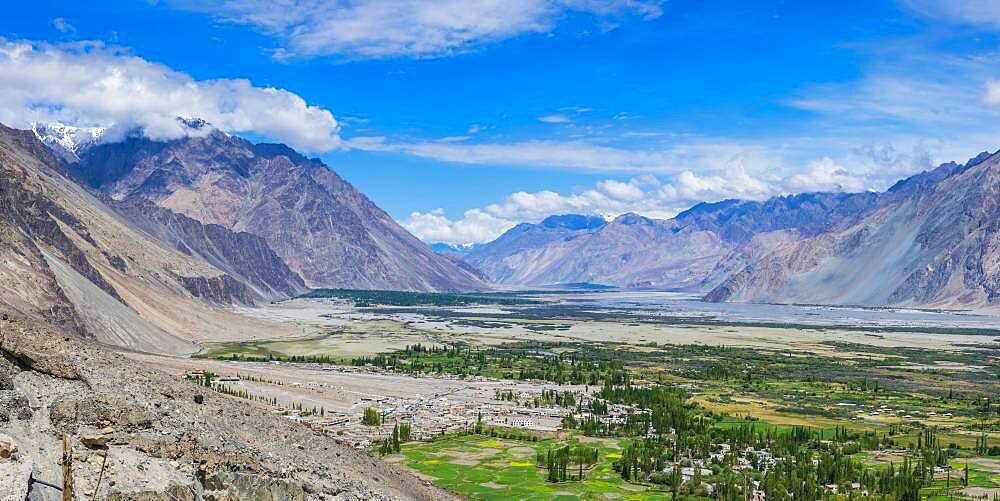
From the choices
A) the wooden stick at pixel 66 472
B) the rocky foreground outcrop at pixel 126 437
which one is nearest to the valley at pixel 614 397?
the rocky foreground outcrop at pixel 126 437

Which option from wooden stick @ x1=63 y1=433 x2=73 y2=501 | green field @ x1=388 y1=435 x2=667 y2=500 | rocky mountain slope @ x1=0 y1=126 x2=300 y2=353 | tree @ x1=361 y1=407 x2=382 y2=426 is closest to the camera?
wooden stick @ x1=63 y1=433 x2=73 y2=501

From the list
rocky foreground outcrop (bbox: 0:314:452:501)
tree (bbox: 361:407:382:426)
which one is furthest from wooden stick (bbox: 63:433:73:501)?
tree (bbox: 361:407:382:426)

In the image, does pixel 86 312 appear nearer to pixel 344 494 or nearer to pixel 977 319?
pixel 344 494

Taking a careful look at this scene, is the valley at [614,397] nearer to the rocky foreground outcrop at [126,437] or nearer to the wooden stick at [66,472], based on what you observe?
the rocky foreground outcrop at [126,437]

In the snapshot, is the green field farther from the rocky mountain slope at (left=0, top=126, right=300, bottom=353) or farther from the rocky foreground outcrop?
the rocky mountain slope at (left=0, top=126, right=300, bottom=353)

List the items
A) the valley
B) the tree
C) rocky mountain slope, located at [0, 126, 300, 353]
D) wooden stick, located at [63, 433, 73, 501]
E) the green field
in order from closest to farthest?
wooden stick, located at [63, 433, 73, 501], the green field, the valley, the tree, rocky mountain slope, located at [0, 126, 300, 353]

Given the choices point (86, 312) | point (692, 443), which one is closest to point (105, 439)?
point (692, 443)
